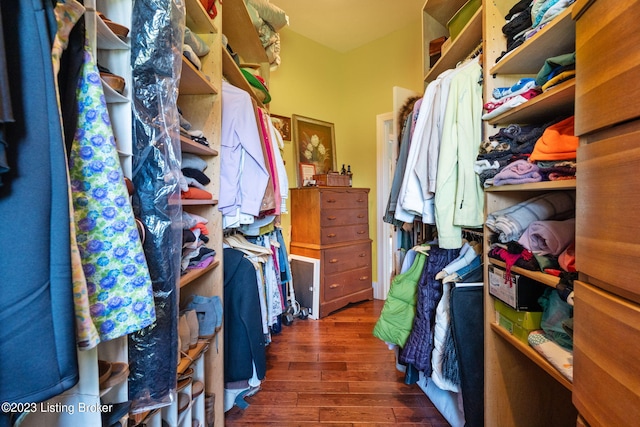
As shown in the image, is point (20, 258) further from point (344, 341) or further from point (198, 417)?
point (344, 341)

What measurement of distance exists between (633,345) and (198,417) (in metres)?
1.37

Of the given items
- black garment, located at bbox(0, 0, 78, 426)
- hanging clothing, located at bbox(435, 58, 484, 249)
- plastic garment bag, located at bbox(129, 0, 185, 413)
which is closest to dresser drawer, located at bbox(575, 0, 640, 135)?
hanging clothing, located at bbox(435, 58, 484, 249)

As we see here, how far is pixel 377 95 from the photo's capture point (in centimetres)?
326

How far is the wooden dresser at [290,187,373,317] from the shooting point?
278cm

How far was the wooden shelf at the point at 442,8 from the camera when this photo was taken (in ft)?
5.59

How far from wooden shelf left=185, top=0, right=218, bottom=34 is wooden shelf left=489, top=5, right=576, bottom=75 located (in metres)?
1.16

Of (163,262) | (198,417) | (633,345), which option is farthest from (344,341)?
(633,345)

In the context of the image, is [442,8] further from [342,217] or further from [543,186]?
[342,217]

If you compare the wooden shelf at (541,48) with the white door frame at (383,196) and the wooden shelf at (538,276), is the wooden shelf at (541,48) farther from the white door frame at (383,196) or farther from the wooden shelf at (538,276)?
the white door frame at (383,196)

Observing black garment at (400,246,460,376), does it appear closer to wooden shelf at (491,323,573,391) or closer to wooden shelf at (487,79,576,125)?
wooden shelf at (491,323,573,391)

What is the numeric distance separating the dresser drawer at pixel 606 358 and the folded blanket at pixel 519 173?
18.1 inches

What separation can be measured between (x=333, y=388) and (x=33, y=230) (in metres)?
1.75

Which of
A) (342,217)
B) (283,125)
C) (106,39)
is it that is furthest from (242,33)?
(342,217)

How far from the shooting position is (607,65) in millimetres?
538
